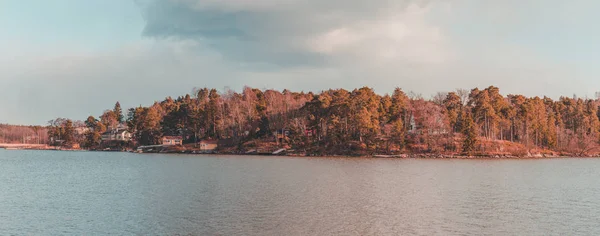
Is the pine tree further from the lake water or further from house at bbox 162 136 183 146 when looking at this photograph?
house at bbox 162 136 183 146

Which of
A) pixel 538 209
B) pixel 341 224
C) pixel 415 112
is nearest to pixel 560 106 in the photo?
pixel 415 112

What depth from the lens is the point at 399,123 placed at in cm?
10594

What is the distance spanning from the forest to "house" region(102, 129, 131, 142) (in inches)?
1682

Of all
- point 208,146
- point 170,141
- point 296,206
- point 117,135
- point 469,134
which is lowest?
point 296,206

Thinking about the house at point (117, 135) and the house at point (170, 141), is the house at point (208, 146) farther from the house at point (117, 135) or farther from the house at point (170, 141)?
the house at point (117, 135)

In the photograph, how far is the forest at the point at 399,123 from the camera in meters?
105

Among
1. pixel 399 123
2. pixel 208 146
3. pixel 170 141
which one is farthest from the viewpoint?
pixel 170 141

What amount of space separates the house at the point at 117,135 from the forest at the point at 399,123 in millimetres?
42713

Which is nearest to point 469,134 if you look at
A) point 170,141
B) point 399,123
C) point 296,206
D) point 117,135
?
point 399,123

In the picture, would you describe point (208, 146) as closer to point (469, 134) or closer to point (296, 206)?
point (469, 134)

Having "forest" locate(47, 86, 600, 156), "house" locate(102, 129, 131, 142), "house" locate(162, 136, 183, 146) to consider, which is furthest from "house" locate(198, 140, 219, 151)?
"house" locate(102, 129, 131, 142)

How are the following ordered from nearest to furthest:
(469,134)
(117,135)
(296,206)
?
(296,206), (469,134), (117,135)

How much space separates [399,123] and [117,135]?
117035 millimetres

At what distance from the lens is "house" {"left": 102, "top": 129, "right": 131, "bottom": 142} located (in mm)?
168250
